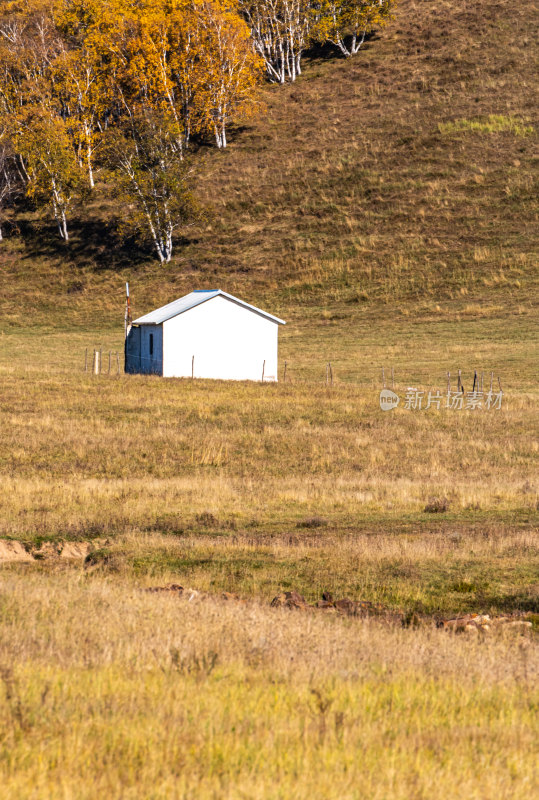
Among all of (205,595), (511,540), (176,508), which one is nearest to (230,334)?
(176,508)

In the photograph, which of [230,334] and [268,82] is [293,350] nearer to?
[230,334]

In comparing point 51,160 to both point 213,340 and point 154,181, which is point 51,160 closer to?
point 154,181

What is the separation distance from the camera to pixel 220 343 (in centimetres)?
4578

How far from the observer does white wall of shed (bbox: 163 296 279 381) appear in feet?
148

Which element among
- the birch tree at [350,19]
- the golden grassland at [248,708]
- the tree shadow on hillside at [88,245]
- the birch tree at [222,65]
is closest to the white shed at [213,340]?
the tree shadow on hillside at [88,245]

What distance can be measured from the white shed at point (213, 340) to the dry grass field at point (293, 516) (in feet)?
9.15

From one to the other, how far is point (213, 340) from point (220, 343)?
41 centimetres

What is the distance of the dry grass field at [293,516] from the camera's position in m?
5.19

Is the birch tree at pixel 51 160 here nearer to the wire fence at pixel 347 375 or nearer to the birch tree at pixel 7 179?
the birch tree at pixel 7 179

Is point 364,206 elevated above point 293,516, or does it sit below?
above

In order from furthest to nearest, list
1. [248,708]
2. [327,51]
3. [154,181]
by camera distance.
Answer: [327,51] < [154,181] < [248,708]

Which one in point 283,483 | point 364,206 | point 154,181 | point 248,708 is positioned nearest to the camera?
point 248,708

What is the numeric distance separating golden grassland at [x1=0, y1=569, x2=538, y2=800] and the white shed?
1442 inches

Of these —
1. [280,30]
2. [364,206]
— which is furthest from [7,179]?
[280,30]
